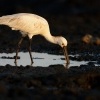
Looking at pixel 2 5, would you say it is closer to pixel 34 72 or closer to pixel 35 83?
pixel 34 72

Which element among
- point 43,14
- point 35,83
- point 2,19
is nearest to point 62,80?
point 35,83

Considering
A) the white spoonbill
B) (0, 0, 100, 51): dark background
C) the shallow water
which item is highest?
(0, 0, 100, 51): dark background

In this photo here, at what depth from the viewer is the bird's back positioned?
1791 cm

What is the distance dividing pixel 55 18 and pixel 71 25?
2.06 meters

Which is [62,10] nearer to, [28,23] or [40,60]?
[28,23]

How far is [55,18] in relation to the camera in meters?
32.2

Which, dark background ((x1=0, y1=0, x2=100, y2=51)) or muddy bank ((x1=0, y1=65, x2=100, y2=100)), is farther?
dark background ((x1=0, y1=0, x2=100, y2=51))

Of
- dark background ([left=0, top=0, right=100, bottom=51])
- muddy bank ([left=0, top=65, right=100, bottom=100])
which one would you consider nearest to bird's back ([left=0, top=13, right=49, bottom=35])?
muddy bank ([left=0, top=65, right=100, bottom=100])

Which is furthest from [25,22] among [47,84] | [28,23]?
[47,84]

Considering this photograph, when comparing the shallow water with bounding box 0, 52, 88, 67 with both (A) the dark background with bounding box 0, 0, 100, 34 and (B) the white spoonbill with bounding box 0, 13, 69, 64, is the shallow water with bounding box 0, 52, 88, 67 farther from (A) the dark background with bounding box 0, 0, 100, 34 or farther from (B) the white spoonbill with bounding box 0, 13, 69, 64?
(A) the dark background with bounding box 0, 0, 100, 34

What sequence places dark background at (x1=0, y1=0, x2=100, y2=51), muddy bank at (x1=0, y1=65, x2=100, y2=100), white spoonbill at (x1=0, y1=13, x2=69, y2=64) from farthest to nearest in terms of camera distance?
dark background at (x1=0, y1=0, x2=100, y2=51) → white spoonbill at (x1=0, y1=13, x2=69, y2=64) → muddy bank at (x1=0, y1=65, x2=100, y2=100)

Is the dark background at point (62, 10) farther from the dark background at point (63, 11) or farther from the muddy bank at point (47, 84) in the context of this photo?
the muddy bank at point (47, 84)

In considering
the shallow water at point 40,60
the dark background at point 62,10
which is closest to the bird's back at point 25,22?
the shallow water at point 40,60

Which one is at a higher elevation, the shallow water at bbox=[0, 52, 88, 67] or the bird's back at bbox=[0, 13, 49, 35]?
the bird's back at bbox=[0, 13, 49, 35]
